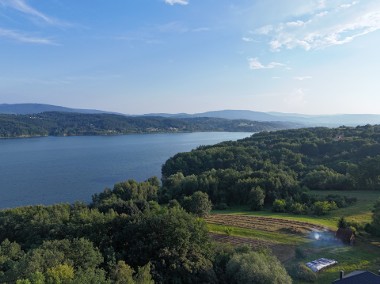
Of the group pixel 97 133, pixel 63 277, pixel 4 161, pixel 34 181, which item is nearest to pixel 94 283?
pixel 63 277

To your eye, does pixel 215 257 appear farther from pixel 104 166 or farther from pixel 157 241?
pixel 104 166


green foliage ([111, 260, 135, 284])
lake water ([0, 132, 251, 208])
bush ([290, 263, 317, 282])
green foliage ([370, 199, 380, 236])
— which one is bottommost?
lake water ([0, 132, 251, 208])

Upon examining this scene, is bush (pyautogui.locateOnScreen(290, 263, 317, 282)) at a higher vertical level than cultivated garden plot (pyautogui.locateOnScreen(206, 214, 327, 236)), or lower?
higher

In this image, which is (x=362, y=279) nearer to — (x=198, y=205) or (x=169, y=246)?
(x=169, y=246)

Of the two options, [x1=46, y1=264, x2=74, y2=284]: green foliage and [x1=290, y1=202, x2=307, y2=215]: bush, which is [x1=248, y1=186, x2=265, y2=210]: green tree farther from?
[x1=46, y1=264, x2=74, y2=284]: green foliage

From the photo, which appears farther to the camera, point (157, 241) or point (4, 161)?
point (4, 161)

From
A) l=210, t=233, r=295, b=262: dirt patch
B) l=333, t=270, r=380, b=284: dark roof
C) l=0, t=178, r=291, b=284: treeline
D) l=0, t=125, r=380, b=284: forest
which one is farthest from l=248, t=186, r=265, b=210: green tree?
l=333, t=270, r=380, b=284: dark roof

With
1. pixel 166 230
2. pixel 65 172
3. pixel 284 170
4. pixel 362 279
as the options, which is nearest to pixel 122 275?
pixel 166 230
